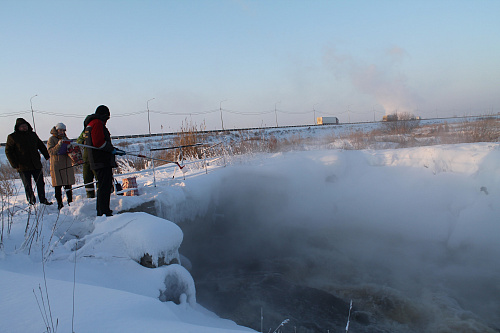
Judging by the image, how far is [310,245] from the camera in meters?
7.87

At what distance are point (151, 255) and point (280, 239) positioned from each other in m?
5.15

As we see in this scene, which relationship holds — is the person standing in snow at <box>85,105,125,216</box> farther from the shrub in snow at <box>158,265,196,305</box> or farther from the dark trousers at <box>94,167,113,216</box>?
the shrub in snow at <box>158,265,196,305</box>

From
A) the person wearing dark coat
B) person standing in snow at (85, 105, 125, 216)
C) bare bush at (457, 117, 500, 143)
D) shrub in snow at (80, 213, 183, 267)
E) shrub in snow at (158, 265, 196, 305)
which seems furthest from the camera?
bare bush at (457, 117, 500, 143)

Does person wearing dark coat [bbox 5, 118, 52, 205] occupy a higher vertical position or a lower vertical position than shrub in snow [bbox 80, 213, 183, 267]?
higher

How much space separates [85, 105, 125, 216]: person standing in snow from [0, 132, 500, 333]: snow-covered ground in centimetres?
38

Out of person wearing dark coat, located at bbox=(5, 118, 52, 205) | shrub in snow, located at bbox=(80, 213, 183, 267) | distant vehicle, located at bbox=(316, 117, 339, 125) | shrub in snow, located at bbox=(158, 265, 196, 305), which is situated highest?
distant vehicle, located at bbox=(316, 117, 339, 125)

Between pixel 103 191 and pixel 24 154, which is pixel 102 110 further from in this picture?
pixel 24 154

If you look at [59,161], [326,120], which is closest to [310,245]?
[59,161]

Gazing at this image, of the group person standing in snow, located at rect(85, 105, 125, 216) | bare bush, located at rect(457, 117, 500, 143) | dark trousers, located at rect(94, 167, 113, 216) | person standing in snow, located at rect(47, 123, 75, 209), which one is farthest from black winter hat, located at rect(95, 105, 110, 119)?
bare bush, located at rect(457, 117, 500, 143)

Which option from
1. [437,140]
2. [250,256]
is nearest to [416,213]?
[250,256]

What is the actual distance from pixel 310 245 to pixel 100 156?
5.29 metres

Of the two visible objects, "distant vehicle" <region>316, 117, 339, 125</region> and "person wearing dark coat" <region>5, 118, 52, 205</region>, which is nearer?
"person wearing dark coat" <region>5, 118, 52, 205</region>

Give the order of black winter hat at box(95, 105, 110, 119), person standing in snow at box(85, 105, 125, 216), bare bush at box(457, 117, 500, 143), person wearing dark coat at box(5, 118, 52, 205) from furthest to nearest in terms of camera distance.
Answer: bare bush at box(457, 117, 500, 143)
person wearing dark coat at box(5, 118, 52, 205)
black winter hat at box(95, 105, 110, 119)
person standing in snow at box(85, 105, 125, 216)

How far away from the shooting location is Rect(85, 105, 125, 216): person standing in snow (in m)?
4.73
